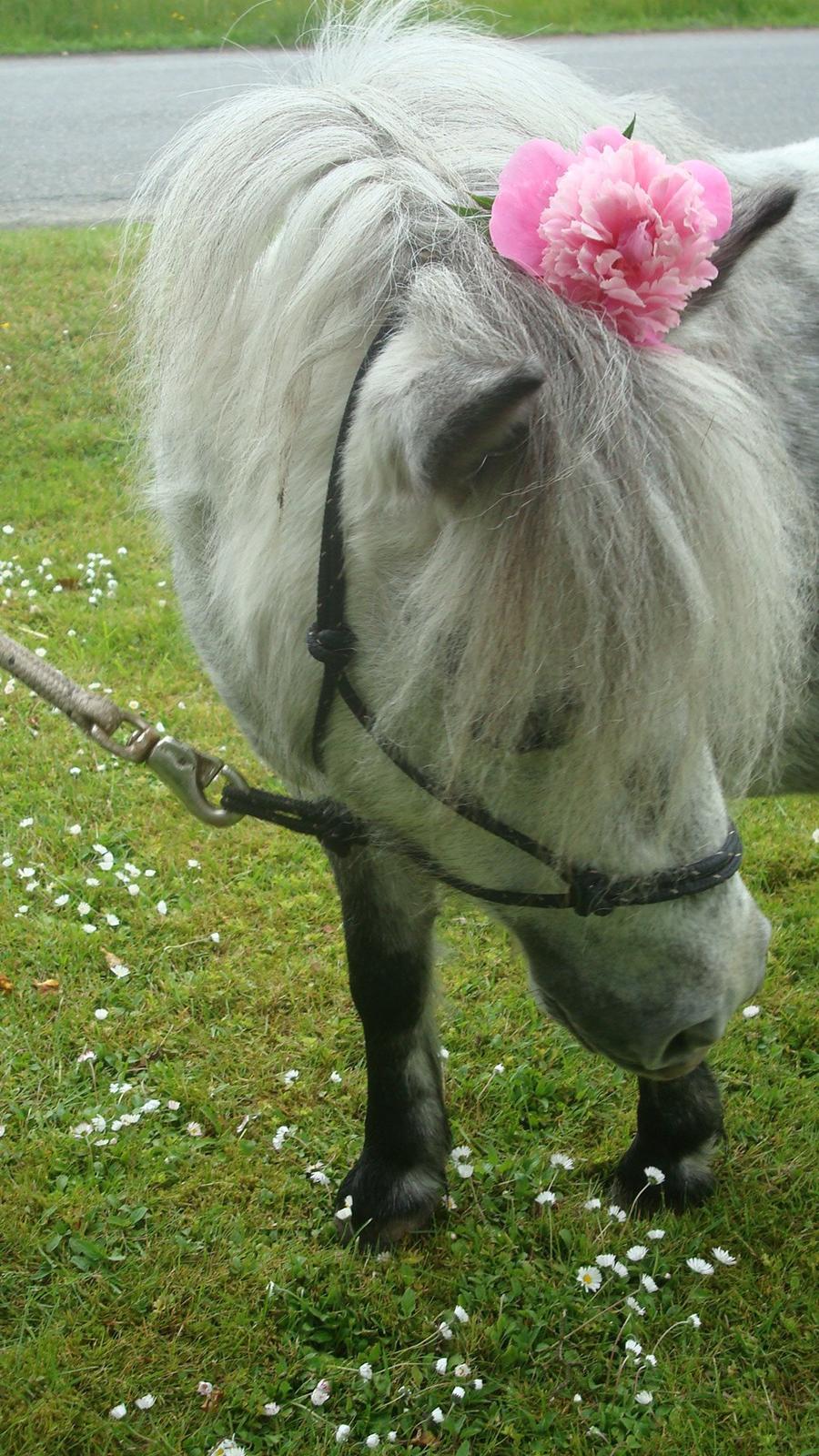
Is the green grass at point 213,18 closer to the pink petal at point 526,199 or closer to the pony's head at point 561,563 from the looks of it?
the pink petal at point 526,199

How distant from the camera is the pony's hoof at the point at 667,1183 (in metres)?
2.71

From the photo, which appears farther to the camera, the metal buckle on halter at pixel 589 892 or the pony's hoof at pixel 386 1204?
the pony's hoof at pixel 386 1204

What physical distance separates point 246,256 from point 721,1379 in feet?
7.36

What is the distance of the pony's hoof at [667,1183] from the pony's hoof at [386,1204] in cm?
42

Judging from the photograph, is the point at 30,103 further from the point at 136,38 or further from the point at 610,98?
the point at 610,98

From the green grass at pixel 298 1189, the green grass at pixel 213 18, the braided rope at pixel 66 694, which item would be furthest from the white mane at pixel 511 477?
the green grass at pixel 213 18

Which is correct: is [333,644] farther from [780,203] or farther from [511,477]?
[780,203]

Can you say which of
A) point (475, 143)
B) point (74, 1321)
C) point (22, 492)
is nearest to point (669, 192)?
point (475, 143)

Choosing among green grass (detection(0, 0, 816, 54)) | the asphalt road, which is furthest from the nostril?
green grass (detection(0, 0, 816, 54))

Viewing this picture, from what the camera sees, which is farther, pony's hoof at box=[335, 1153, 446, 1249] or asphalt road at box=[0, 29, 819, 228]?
asphalt road at box=[0, 29, 819, 228]

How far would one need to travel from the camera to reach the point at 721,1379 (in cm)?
240

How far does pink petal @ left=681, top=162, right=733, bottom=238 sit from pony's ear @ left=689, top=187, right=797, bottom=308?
13 millimetres

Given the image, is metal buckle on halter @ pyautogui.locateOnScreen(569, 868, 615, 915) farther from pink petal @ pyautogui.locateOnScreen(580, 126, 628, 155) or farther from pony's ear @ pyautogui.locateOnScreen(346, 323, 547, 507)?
pink petal @ pyautogui.locateOnScreen(580, 126, 628, 155)

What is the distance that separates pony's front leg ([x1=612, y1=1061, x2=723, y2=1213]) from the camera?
8.75 ft
